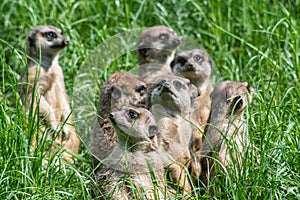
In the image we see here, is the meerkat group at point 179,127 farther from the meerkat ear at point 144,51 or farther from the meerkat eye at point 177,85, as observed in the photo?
the meerkat ear at point 144,51

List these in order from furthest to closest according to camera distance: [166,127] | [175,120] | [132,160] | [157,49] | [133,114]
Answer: [157,49] < [175,120] < [166,127] < [133,114] < [132,160]

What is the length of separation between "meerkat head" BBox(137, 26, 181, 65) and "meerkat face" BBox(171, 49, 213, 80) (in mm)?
519

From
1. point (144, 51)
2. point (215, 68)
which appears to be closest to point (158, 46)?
point (144, 51)

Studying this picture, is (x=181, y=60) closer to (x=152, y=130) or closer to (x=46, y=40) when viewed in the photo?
(x=46, y=40)

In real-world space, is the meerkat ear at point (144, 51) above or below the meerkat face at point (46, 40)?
below

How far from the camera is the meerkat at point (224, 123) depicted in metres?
5.41

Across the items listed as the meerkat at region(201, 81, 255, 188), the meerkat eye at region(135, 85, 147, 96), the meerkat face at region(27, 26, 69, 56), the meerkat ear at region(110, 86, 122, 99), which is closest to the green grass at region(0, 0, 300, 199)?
the meerkat at region(201, 81, 255, 188)

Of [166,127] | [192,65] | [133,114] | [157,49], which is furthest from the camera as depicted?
[157,49]

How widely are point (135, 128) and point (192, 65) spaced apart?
173cm

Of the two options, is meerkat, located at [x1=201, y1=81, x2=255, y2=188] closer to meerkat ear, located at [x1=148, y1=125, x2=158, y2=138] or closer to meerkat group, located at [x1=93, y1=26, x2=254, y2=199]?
meerkat group, located at [x1=93, y1=26, x2=254, y2=199]

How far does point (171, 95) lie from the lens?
5500 millimetres

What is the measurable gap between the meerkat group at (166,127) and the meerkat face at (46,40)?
0.01 m

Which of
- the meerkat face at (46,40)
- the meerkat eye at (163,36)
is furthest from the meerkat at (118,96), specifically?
the meerkat eye at (163,36)

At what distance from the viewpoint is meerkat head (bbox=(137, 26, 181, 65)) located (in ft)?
24.3
